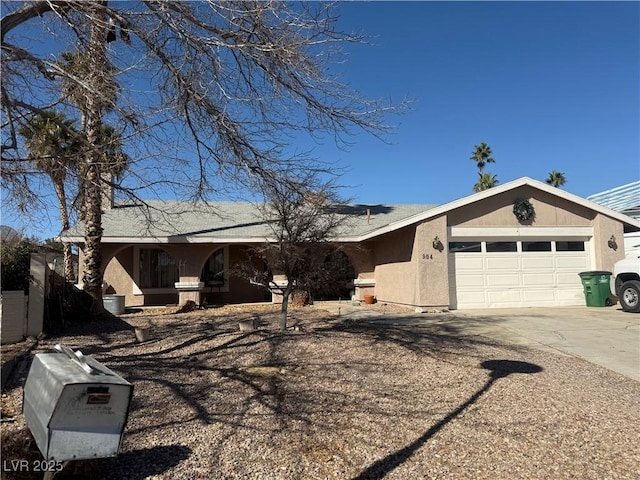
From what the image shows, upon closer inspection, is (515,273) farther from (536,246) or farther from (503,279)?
(536,246)

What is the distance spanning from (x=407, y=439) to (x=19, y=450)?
313 centimetres

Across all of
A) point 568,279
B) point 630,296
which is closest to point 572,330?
point 630,296

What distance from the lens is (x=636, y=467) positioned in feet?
13.5

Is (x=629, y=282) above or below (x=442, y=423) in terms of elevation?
above

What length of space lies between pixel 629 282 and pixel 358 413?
11579 mm

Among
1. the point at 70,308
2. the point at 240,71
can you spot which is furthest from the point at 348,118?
the point at 70,308

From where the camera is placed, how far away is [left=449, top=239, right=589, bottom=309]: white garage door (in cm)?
1542

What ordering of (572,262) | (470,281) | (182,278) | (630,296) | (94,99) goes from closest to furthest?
(94,99)
(630,296)
(470,281)
(572,262)
(182,278)

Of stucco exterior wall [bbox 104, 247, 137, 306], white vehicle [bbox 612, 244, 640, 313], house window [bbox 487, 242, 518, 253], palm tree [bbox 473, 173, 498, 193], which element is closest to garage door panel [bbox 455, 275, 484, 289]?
house window [bbox 487, 242, 518, 253]

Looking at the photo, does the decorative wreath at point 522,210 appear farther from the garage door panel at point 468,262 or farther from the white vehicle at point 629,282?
the white vehicle at point 629,282

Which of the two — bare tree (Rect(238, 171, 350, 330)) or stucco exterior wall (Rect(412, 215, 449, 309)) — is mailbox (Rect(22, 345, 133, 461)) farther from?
stucco exterior wall (Rect(412, 215, 449, 309))

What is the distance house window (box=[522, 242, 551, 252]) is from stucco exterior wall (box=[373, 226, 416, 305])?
3.76 metres

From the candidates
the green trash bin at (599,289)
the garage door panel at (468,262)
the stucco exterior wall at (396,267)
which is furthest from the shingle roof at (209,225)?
the green trash bin at (599,289)

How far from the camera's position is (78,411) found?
9.48 ft
